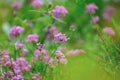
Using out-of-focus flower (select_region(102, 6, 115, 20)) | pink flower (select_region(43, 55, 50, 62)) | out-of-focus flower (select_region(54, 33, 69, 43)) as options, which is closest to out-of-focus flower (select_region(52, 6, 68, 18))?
pink flower (select_region(43, 55, 50, 62))

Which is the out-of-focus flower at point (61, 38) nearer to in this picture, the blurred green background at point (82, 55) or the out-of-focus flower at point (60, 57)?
the out-of-focus flower at point (60, 57)

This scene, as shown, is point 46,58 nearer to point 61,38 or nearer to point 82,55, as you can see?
point 61,38

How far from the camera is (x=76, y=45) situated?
480 cm

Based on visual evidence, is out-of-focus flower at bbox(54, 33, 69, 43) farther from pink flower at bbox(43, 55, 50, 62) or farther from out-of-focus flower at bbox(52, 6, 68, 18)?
out-of-focus flower at bbox(52, 6, 68, 18)

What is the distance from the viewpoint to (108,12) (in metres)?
5.93

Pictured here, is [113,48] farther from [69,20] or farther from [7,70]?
[69,20]

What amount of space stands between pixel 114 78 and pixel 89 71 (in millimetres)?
179

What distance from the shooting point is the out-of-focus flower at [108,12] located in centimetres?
577

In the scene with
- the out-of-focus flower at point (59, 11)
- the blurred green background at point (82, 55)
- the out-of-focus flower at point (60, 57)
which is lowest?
the blurred green background at point (82, 55)

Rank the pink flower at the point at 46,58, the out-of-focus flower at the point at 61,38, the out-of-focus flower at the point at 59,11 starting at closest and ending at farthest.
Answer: the out-of-focus flower at the point at 61,38
the pink flower at the point at 46,58
the out-of-focus flower at the point at 59,11

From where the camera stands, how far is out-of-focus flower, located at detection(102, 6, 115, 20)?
5770 millimetres

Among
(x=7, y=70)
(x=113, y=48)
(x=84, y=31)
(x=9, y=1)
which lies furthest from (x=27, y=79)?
(x=9, y=1)

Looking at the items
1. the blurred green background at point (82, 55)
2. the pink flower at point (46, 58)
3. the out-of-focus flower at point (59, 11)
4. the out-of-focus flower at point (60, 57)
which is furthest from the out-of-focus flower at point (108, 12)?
the out-of-focus flower at point (60, 57)

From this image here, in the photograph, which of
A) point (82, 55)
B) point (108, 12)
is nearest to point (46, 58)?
point (82, 55)
